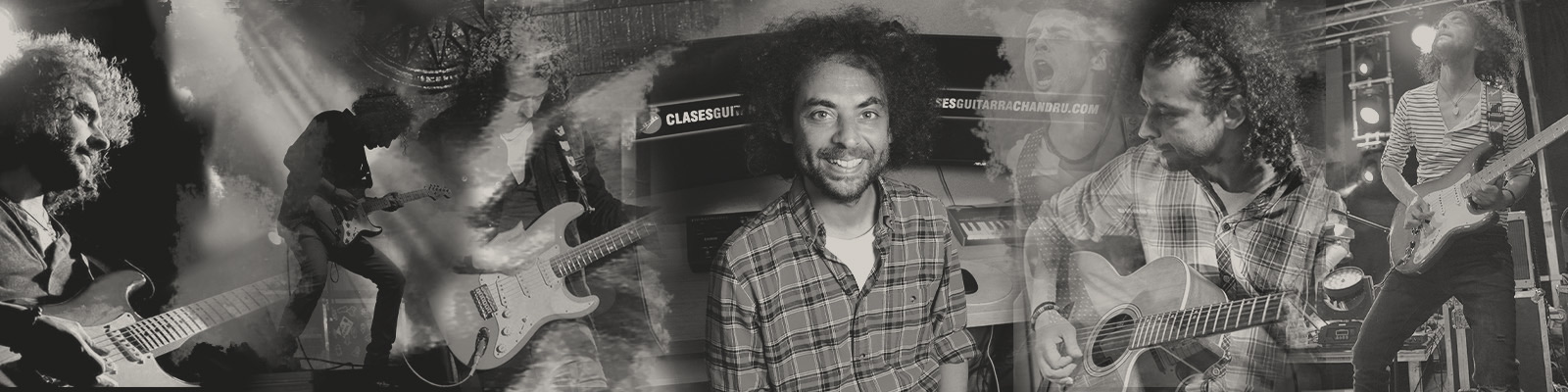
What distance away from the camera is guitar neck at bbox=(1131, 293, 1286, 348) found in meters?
3.44

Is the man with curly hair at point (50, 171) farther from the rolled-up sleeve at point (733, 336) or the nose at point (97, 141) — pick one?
the rolled-up sleeve at point (733, 336)

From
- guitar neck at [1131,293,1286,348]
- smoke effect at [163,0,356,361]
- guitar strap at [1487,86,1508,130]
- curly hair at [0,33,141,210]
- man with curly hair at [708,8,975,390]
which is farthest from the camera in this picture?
curly hair at [0,33,141,210]

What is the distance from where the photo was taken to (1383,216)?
353cm

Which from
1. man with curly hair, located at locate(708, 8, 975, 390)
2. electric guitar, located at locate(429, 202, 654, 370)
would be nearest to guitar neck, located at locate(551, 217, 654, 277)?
electric guitar, located at locate(429, 202, 654, 370)

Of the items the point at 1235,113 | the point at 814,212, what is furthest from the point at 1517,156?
the point at 814,212

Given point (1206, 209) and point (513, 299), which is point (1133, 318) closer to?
point (1206, 209)

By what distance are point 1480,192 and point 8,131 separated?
18.5ft

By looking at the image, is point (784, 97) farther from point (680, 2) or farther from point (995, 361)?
point (995, 361)

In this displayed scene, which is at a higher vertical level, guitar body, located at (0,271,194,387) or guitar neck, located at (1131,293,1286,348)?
guitar body, located at (0,271,194,387)

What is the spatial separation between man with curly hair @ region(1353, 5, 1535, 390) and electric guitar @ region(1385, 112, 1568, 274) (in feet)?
0.07

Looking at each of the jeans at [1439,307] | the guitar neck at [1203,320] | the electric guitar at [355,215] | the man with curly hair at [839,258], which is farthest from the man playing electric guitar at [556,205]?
the jeans at [1439,307]

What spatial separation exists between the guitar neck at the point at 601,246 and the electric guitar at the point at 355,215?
532 mm

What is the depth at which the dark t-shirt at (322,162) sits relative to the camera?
3613 millimetres

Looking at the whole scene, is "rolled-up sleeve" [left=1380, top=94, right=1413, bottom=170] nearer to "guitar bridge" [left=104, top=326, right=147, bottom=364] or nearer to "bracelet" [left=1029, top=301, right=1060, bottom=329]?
"bracelet" [left=1029, top=301, right=1060, bottom=329]
